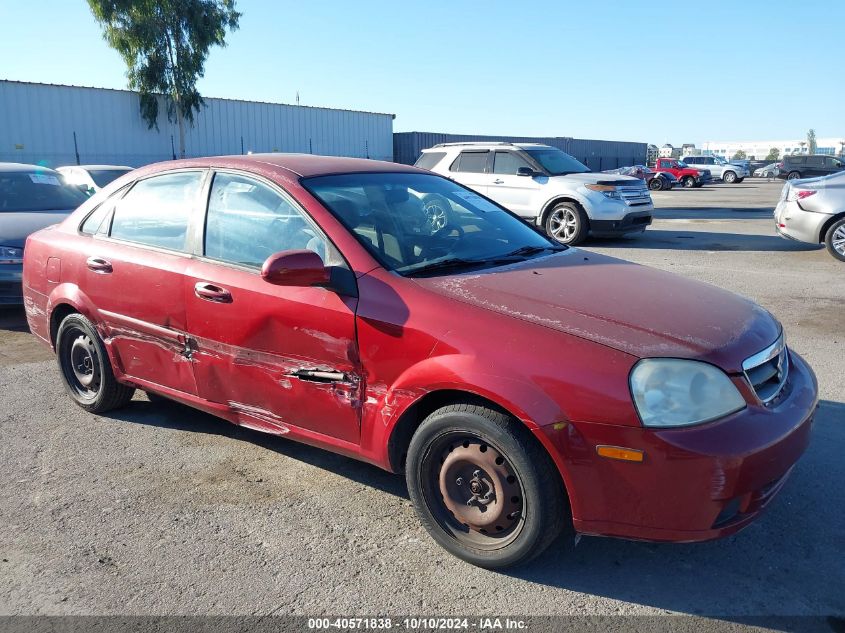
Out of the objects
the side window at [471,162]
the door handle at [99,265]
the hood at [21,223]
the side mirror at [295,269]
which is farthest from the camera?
the side window at [471,162]

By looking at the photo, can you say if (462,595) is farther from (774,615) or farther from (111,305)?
(111,305)

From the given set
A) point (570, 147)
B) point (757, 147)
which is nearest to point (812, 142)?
point (757, 147)

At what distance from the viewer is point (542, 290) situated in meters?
3.14

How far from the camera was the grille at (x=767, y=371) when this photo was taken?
2.78m

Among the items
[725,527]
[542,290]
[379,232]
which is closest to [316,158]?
[379,232]

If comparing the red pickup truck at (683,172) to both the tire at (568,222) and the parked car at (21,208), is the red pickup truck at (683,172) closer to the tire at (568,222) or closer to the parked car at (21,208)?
the tire at (568,222)

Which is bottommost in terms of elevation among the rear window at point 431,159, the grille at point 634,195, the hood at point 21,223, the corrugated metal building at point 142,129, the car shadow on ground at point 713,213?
the car shadow on ground at point 713,213

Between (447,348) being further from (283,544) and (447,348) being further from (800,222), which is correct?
(800,222)

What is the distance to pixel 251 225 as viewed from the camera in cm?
372

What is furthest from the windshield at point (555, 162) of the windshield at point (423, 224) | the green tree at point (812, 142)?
the green tree at point (812, 142)

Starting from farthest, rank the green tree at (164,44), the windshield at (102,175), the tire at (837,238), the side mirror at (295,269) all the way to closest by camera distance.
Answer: the green tree at (164,44)
the windshield at (102,175)
the tire at (837,238)
the side mirror at (295,269)

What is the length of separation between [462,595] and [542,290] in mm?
1307

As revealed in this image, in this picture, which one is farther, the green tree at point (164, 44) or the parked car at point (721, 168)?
the parked car at point (721, 168)

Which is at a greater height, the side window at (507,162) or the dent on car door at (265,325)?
the side window at (507,162)
